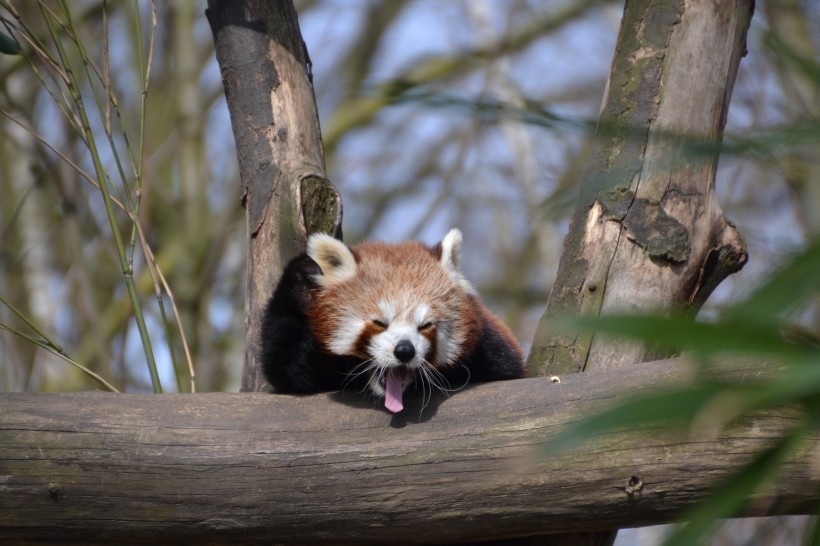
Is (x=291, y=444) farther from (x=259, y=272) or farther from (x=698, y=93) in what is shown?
(x=698, y=93)

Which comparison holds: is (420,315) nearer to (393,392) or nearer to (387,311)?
(387,311)

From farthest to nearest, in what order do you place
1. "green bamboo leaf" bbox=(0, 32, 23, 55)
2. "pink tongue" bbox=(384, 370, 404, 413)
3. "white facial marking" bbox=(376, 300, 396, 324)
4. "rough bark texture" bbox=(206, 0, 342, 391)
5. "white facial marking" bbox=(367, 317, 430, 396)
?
"rough bark texture" bbox=(206, 0, 342, 391)
"green bamboo leaf" bbox=(0, 32, 23, 55)
"white facial marking" bbox=(376, 300, 396, 324)
"white facial marking" bbox=(367, 317, 430, 396)
"pink tongue" bbox=(384, 370, 404, 413)

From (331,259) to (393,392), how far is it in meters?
0.48

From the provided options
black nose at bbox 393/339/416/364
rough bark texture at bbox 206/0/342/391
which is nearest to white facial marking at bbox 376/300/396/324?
black nose at bbox 393/339/416/364

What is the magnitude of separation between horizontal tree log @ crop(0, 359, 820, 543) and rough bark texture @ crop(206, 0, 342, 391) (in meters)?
→ 0.67

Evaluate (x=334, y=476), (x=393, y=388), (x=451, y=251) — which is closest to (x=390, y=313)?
(x=393, y=388)

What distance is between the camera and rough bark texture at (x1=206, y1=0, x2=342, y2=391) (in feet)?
8.84

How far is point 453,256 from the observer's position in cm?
262

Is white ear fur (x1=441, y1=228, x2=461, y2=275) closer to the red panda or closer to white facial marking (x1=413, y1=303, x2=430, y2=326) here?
the red panda

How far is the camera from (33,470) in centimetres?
194

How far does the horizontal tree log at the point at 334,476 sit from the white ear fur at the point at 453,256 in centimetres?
61

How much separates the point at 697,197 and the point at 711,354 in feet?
6.58

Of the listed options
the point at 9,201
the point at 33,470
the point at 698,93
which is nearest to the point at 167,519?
the point at 33,470

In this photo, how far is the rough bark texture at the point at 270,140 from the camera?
2.70 metres
